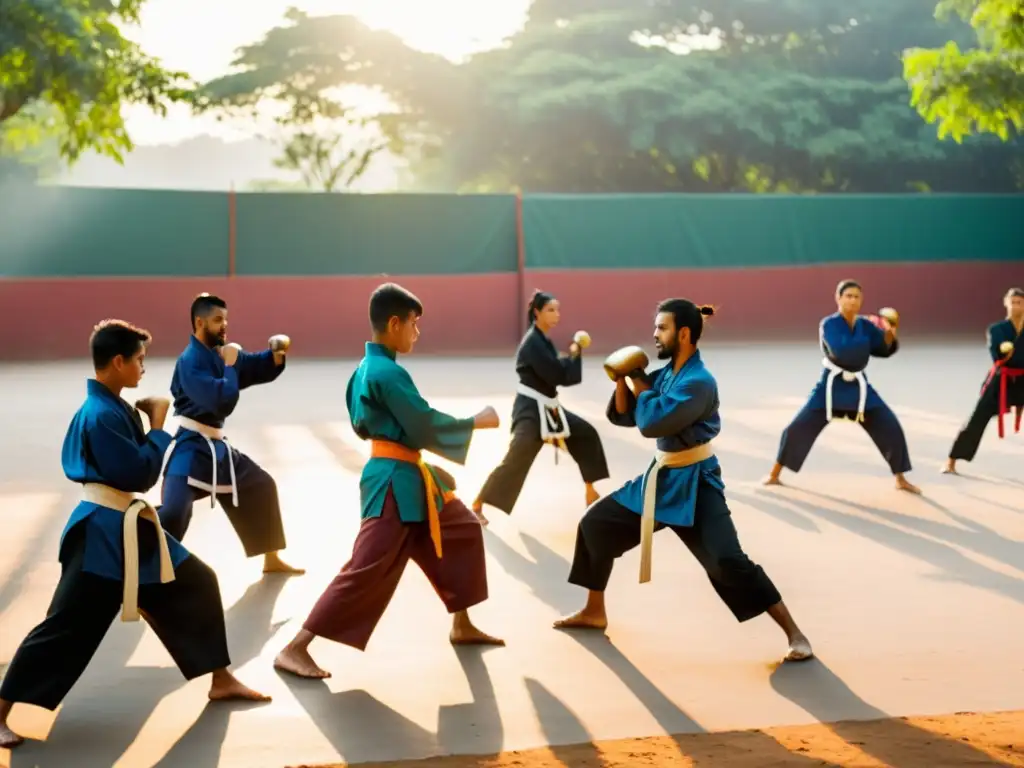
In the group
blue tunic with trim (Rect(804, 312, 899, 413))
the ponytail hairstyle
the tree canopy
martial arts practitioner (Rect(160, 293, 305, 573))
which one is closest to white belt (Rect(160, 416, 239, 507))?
martial arts practitioner (Rect(160, 293, 305, 573))

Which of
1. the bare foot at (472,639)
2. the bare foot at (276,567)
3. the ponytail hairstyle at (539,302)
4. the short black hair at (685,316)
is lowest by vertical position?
the bare foot at (276,567)

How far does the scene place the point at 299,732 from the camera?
4.39 meters

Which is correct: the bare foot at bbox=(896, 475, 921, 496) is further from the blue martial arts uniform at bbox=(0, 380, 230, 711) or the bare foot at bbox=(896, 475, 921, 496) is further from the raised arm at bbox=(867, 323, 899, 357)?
the blue martial arts uniform at bbox=(0, 380, 230, 711)

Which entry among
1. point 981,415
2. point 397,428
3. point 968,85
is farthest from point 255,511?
point 968,85

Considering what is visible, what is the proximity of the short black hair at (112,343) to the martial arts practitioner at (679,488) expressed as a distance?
1808 millimetres

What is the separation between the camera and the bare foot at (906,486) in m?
8.89

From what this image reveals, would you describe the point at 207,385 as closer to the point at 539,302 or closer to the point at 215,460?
the point at 215,460

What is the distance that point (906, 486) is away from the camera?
8.95 m

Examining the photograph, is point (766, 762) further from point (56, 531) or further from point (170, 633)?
point (56, 531)

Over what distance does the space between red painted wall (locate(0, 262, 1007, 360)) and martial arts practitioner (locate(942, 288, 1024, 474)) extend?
12972mm

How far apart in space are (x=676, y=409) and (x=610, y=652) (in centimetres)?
101

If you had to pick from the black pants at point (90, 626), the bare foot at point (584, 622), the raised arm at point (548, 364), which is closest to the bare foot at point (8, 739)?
the black pants at point (90, 626)

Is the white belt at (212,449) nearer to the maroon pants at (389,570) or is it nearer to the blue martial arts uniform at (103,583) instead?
the maroon pants at (389,570)

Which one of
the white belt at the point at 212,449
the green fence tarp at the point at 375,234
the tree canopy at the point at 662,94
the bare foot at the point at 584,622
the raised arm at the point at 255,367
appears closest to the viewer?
the bare foot at the point at 584,622
